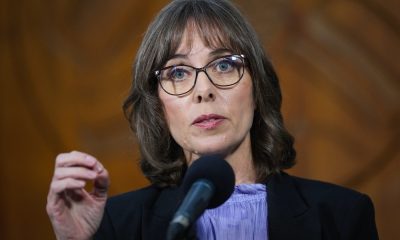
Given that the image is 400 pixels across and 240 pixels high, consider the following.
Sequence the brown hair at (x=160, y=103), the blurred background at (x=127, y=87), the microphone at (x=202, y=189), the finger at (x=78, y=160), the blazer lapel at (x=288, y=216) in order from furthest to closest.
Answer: the blurred background at (x=127, y=87)
the brown hair at (x=160, y=103)
the blazer lapel at (x=288, y=216)
the finger at (x=78, y=160)
the microphone at (x=202, y=189)

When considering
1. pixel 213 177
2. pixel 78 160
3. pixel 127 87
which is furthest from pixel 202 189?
pixel 127 87

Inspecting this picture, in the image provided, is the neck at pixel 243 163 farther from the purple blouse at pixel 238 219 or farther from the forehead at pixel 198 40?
the forehead at pixel 198 40

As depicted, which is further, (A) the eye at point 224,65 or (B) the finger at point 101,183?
(A) the eye at point 224,65

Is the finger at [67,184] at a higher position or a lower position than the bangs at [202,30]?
lower

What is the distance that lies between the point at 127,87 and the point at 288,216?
4.90 feet

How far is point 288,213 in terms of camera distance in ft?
5.98

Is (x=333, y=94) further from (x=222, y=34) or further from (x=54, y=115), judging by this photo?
(x=54, y=115)

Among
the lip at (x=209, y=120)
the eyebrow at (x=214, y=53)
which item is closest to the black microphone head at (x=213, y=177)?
the lip at (x=209, y=120)

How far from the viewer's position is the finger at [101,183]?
1.43 m

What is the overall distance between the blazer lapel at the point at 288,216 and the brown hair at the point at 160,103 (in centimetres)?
10

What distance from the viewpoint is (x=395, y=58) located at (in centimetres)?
288

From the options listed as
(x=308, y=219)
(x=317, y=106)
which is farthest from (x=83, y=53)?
(x=308, y=219)

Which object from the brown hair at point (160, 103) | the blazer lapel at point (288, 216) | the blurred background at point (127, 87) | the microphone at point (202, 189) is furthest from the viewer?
the blurred background at point (127, 87)

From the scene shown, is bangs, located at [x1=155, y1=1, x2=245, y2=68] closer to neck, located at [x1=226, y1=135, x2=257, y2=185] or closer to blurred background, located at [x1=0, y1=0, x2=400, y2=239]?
neck, located at [x1=226, y1=135, x2=257, y2=185]
